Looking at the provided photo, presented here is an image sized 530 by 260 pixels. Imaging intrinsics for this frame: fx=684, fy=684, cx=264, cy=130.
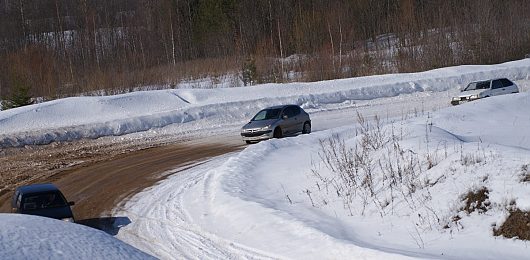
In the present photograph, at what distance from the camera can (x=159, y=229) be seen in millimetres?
14578

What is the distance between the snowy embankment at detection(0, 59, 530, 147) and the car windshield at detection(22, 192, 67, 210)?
17.1m

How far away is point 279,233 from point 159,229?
10.8ft

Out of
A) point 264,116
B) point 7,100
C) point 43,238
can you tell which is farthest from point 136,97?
point 43,238

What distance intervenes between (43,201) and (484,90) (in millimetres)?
25423

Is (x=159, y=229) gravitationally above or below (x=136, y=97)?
below

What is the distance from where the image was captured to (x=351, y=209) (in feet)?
43.5

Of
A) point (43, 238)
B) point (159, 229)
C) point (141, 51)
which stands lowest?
point (159, 229)

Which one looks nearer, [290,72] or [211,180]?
[211,180]

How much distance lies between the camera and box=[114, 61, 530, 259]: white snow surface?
10859 mm

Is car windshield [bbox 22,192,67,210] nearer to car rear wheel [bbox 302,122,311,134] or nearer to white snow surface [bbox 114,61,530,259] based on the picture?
white snow surface [bbox 114,61,530,259]

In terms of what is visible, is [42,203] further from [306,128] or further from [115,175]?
[306,128]

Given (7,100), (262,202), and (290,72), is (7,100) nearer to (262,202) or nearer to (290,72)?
(290,72)

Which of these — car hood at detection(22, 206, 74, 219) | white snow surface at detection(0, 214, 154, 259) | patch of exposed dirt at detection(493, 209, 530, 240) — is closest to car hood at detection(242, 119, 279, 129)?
car hood at detection(22, 206, 74, 219)

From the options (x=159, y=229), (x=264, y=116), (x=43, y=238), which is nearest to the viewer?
(x=43, y=238)
